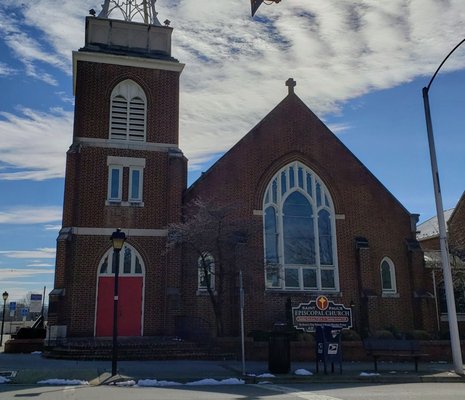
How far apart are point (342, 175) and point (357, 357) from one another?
9.77 m

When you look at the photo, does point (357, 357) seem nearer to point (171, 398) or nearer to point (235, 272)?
point (235, 272)

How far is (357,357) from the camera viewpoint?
1947 cm

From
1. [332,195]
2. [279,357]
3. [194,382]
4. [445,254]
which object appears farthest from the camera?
[332,195]

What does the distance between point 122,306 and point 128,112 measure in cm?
865

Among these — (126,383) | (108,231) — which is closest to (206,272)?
(108,231)

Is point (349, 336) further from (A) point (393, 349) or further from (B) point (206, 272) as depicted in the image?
(B) point (206, 272)

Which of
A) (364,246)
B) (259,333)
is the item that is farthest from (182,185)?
(364,246)

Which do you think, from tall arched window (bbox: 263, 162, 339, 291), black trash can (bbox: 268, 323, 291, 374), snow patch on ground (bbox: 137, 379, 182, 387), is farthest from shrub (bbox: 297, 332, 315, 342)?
snow patch on ground (bbox: 137, 379, 182, 387)

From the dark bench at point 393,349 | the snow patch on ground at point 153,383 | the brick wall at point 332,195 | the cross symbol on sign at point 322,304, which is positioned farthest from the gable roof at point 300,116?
the snow patch on ground at point 153,383

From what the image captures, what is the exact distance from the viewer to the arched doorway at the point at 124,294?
2119cm

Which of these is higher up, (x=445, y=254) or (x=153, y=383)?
(x=445, y=254)

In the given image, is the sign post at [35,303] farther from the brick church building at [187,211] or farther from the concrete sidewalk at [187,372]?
the concrete sidewalk at [187,372]

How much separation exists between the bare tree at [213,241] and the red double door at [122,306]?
241cm

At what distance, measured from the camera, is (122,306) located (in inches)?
845
